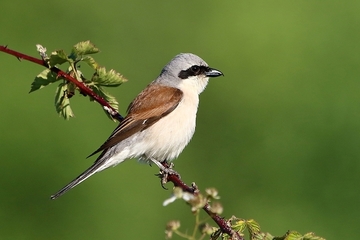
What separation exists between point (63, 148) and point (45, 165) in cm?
22

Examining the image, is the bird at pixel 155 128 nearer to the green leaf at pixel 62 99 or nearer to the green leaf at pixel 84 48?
the green leaf at pixel 62 99

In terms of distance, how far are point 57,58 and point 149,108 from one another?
1.51 m

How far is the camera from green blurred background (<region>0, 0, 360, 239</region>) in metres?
5.88

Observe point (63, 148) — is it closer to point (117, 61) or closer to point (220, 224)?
point (117, 61)

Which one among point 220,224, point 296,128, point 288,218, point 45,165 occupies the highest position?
point 296,128

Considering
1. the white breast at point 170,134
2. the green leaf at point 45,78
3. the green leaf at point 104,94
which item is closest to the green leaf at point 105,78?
the green leaf at point 104,94

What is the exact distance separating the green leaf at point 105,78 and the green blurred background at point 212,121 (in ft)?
10.1

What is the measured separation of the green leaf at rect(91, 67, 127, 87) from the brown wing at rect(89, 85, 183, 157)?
985 mm

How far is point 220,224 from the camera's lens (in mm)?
2416

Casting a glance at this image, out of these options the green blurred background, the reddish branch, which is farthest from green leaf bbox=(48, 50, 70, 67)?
the green blurred background

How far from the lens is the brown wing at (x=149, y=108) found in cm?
387

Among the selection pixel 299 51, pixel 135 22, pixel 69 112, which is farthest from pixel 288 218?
pixel 69 112

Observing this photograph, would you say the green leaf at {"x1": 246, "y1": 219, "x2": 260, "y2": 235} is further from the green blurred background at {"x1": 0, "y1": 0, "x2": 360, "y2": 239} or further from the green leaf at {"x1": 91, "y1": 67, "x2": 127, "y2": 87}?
the green blurred background at {"x1": 0, "y1": 0, "x2": 360, "y2": 239}

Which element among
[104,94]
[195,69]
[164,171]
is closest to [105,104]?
[104,94]
